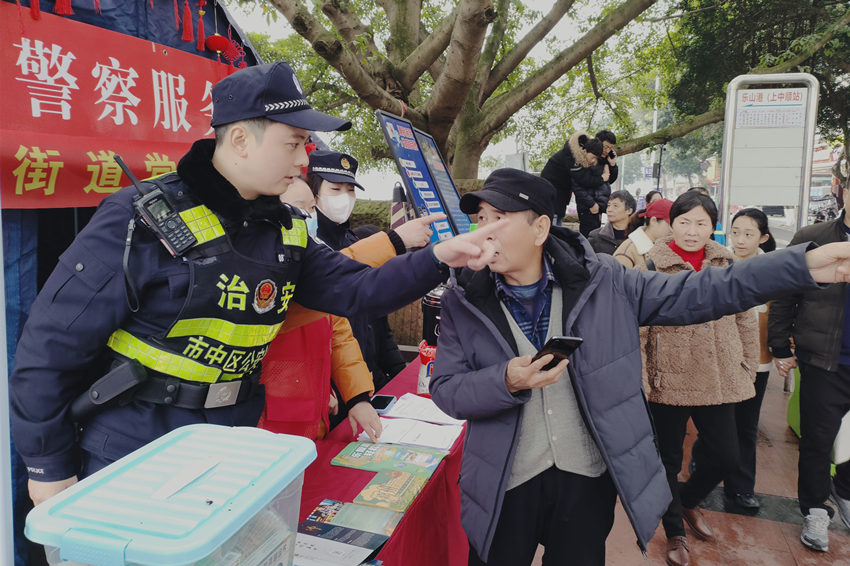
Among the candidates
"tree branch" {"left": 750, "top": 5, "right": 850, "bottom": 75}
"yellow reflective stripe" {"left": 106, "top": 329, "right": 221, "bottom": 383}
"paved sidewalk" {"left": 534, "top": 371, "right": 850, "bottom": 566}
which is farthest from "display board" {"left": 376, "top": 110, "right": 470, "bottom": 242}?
"tree branch" {"left": 750, "top": 5, "right": 850, "bottom": 75}

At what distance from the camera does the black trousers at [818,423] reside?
3012 mm

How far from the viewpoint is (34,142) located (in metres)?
2.06

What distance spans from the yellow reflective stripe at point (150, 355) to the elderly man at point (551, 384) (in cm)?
84

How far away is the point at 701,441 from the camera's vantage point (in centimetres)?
298

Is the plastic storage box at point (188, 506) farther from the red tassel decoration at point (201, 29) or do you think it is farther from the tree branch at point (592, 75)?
the tree branch at point (592, 75)

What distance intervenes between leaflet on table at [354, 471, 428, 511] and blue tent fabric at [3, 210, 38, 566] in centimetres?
146

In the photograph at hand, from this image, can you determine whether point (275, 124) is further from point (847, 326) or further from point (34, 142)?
point (847, 326)

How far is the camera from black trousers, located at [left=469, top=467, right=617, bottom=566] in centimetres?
185

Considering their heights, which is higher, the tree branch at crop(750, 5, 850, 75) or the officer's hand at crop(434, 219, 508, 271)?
the tree branch at crop(750, 5, 850, 75)

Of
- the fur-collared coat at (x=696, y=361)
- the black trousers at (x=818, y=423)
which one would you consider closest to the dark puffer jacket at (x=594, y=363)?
the fur-collared coat at (x=696, y=361)

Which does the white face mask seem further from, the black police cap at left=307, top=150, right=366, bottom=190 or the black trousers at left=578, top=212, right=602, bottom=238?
the black trousers at left=578, top=212, right=602, bottom=238

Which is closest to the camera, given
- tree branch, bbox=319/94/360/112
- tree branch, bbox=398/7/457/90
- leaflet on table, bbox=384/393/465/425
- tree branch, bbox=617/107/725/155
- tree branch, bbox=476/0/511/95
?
leaflet on table, bbox=384/393/465/425

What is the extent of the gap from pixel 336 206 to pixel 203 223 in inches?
63.5

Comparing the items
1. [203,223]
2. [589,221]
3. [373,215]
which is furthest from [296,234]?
[373,215]
